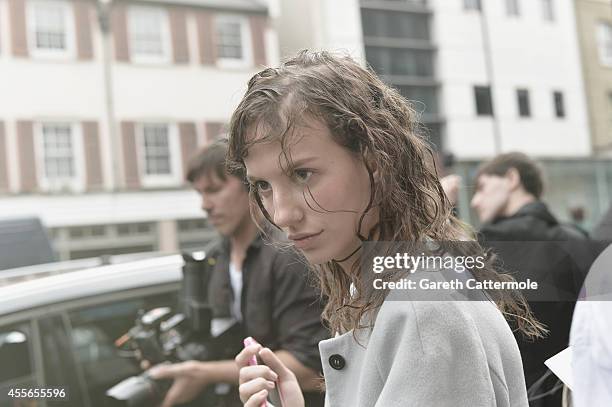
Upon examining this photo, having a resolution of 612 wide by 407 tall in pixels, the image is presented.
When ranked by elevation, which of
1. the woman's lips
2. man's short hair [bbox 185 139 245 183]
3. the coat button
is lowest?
the coat button

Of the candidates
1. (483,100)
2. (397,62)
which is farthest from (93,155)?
(483,100)

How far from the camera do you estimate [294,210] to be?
0.90 m

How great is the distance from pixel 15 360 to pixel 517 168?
1.38 m

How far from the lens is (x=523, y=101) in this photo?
5.95ft

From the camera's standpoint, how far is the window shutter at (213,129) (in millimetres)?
1900

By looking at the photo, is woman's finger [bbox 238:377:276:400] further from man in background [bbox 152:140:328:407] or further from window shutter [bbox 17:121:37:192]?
window shutter [bbox 17:121:37:192]

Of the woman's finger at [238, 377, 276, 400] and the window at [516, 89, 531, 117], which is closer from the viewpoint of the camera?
the woman's finger at [238, 377, 276, 400]

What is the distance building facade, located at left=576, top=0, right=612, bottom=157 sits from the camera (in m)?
1.56

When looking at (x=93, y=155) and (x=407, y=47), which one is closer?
(x=407, y=47)

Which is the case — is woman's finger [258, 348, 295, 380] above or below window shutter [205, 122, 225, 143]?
below

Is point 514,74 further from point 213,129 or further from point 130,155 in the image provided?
point 130,155

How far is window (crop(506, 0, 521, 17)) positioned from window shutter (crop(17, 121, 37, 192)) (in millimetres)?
1303

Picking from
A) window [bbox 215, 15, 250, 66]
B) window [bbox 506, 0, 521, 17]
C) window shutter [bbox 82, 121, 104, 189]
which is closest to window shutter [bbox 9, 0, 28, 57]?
window shutter [bbox 82, 121, 104, 189]

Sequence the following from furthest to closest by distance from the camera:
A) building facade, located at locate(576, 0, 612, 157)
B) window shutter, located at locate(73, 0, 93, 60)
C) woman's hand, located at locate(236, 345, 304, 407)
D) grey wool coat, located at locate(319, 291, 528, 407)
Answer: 1. window shutter, located at locate(73, 0, 93, 60)
2. building facade, located at locate(576, 0, 612, 157)
3. woman's hand, located at locate(236, 345, 304, 407)
4. grey wool coat, located at locate(319, 291, 528, 407)
